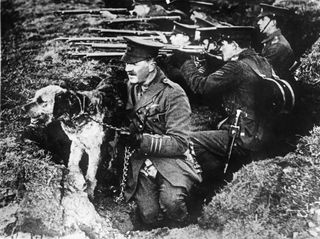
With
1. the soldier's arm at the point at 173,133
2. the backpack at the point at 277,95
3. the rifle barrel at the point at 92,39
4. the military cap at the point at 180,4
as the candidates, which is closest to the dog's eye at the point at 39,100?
the rifle barrel at the point at 92,39

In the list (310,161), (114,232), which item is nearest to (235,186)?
(310,161)

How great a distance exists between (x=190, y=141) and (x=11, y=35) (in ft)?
6.86

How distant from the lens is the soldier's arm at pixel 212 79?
8.57 ft

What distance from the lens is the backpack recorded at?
8.29 feet

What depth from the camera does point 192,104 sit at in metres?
2.60

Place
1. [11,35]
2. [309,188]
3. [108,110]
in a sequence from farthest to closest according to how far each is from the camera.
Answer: [11,35], [108,110], [309,188]

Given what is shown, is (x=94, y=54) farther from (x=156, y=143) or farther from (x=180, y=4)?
(x=156, y=143)

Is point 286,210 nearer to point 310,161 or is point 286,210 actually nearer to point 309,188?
point 309,188

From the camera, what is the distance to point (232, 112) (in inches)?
105

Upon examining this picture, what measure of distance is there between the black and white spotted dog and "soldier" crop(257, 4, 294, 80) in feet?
3.78

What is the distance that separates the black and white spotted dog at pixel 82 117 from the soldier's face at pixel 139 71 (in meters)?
0.21

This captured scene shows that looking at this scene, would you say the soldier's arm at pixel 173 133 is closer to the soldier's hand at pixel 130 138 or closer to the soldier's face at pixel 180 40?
the soldier's hand at pixel 130 138

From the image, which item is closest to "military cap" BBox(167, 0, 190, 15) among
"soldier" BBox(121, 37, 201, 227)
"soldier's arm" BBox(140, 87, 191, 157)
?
"soldier" BBox(121, 37, 201, 227)

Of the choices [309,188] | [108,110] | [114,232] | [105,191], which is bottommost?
[114,232]
